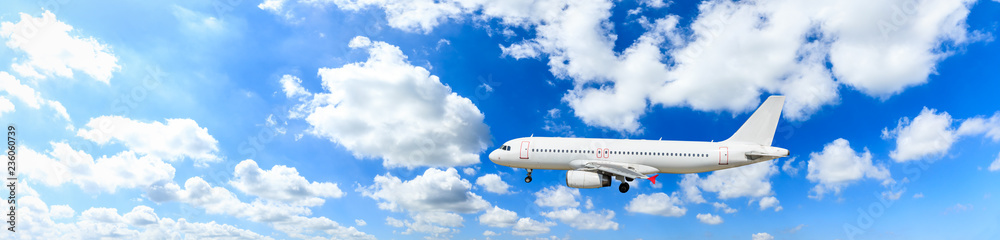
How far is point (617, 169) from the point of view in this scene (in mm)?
28516

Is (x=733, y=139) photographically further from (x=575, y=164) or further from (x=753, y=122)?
(x=575, y=164)

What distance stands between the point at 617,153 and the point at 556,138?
12.7ft

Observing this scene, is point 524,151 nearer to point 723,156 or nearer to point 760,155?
point 723,156

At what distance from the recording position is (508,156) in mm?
30672

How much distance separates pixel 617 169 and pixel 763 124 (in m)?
9.64

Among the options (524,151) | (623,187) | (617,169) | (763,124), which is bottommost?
(623,187)

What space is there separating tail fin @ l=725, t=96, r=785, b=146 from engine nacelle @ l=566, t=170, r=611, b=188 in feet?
31.1

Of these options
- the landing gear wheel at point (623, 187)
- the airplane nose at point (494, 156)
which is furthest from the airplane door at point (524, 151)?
the landing gear wheel at point (623, 187)

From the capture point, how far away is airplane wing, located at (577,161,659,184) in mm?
27969

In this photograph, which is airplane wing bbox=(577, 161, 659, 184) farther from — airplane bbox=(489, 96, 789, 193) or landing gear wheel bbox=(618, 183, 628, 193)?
landing gear wheel bbox=(618, 183, 628, 193)

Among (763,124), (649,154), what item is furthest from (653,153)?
(763,124)

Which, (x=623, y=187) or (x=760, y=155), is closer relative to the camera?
(x=623, y=187)

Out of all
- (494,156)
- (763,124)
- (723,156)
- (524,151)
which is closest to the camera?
(723,156)

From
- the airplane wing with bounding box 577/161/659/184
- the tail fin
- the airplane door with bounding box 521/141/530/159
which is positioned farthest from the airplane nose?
the tail fin
